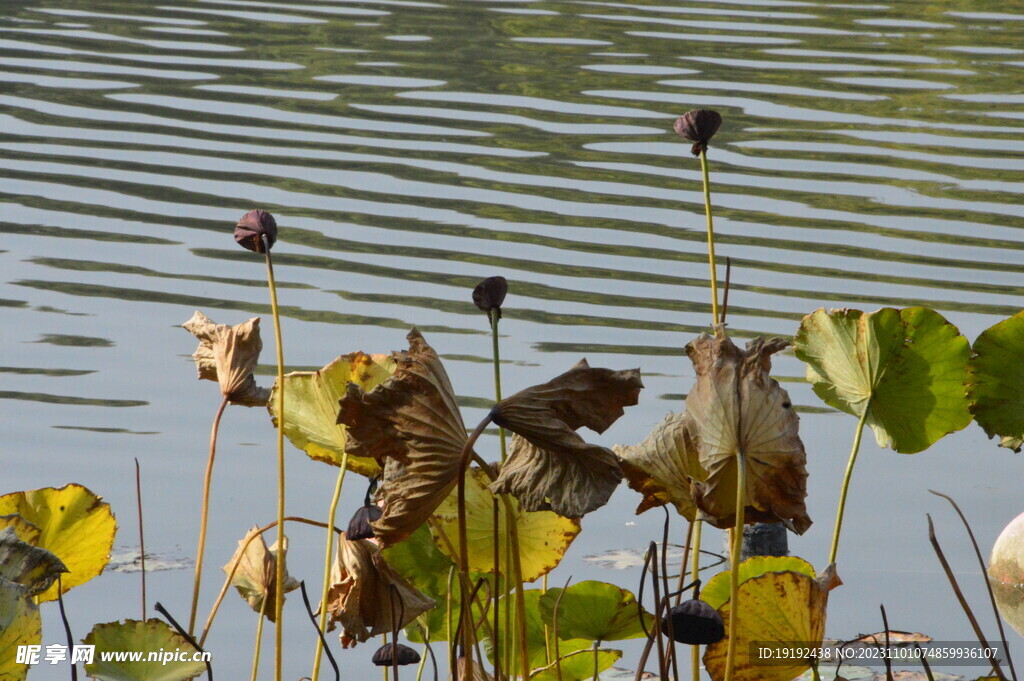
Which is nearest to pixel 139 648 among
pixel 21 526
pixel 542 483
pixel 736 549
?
pixel 21 526

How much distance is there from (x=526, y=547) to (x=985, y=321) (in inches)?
139

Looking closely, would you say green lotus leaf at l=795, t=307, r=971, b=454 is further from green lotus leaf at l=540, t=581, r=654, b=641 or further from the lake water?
the lake water

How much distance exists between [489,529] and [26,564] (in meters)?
0.42

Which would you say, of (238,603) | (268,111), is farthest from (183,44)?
(238,603)

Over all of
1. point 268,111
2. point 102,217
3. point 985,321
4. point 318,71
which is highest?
point 318,71

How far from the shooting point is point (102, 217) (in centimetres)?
545

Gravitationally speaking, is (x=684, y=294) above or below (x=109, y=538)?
above

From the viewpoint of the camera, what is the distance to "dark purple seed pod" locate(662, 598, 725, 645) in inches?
39.1

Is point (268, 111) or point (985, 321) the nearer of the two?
point (985, 321)

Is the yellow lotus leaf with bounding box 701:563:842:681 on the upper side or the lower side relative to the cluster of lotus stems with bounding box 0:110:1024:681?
lower

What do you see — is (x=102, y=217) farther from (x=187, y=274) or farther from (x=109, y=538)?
(x=109, y=538)

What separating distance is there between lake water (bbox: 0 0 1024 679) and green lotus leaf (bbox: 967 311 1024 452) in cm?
129

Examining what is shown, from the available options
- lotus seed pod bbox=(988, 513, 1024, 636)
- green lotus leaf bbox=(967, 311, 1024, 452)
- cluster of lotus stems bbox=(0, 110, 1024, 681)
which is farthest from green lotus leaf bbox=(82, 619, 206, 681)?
lotus seed pod bbox=(988, 513, 1024, 636)

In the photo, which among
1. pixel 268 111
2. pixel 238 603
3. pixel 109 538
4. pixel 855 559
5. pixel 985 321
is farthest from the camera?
pixel 268 111
